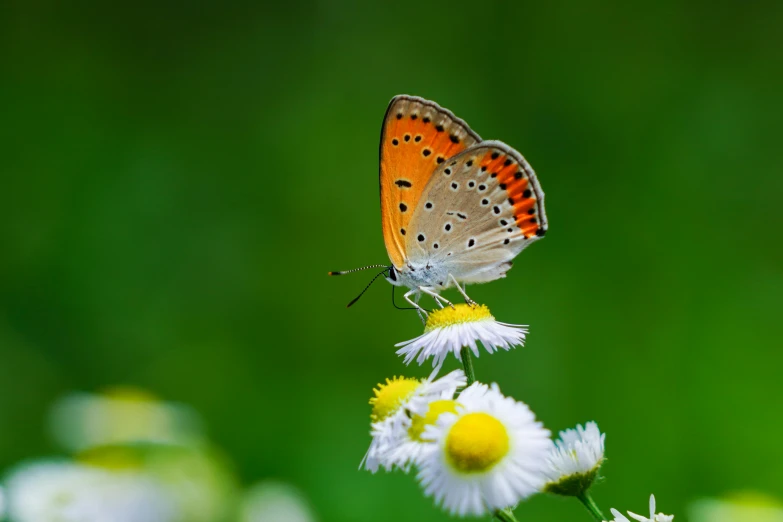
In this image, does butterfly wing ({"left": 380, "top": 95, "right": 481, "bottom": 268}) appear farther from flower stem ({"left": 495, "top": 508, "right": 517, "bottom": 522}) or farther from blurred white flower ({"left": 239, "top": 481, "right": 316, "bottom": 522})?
flower stem ({"left": 495, "top": 508, "right": 517, "bottom": 522})

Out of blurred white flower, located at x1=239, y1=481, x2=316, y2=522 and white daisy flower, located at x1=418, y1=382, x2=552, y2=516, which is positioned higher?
white daisy flower, located at x1=418, y1=382, x2=552, y2=516

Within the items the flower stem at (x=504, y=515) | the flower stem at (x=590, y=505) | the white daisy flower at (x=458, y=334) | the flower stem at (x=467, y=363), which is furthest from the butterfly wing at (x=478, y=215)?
the flower stem at (x=504, y=515)

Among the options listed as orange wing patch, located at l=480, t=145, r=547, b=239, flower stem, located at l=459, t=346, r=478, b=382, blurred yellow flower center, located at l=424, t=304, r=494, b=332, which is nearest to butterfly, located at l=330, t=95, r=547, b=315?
orange wing patch, located at l=480, t=145, r=547, b=239

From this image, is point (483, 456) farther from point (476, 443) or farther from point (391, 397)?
point (391, 397)

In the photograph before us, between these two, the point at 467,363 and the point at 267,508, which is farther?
the point at 467,363

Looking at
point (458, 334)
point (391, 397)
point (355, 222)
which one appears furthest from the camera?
point (355, 222)

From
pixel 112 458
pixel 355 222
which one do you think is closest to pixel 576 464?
pixel 112 458

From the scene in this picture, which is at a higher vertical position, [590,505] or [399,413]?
[399,413]

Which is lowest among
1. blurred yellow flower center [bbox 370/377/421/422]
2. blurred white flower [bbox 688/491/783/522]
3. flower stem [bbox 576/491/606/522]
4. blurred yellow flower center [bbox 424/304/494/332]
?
blurred white flower [bbox 688/491/783/522]
